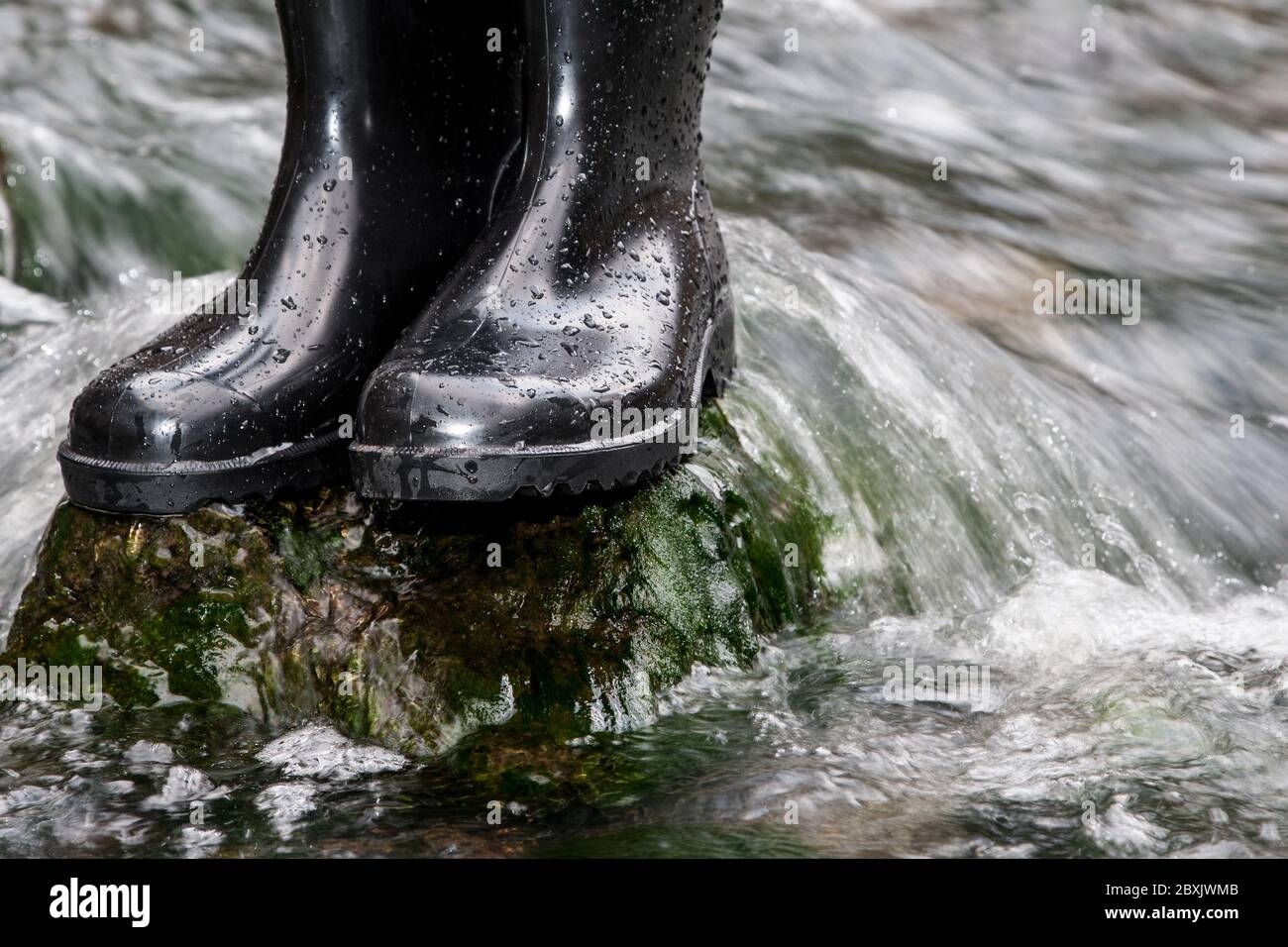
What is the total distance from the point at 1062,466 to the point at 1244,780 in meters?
1.19

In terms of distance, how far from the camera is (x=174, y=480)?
6.21ft

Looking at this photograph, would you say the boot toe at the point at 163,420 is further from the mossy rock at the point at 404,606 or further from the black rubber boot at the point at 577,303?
the black rubber boot at the point at 577,303

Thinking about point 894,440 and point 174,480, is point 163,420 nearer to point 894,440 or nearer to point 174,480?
point 174,480

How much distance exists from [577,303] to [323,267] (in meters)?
0.37

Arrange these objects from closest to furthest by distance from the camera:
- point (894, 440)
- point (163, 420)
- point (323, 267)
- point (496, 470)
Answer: point (496, 470)
point (163, 420)
point (323, 267)
point (894, 440)

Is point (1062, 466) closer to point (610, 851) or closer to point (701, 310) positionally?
point (701, 310)

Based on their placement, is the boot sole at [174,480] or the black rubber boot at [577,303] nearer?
the black rubber boot at [577,303]

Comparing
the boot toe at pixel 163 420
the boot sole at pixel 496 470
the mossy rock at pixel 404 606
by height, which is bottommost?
the mossy rock at pixel 404 606

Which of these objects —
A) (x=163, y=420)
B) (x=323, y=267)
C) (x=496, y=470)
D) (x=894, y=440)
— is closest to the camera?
(x=496, y=470)

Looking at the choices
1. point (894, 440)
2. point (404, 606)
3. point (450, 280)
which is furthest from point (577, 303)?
point (894, 440)

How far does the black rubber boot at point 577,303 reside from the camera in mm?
1713

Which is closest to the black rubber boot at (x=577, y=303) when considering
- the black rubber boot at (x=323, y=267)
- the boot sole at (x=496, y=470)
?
the boot sole at (x=496, y=470)

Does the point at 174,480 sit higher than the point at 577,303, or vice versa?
the point at 577,303

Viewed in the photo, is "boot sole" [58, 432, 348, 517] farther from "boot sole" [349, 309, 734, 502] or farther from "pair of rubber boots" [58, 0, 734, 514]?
"boot sole" [349, 309, 734, 502]
